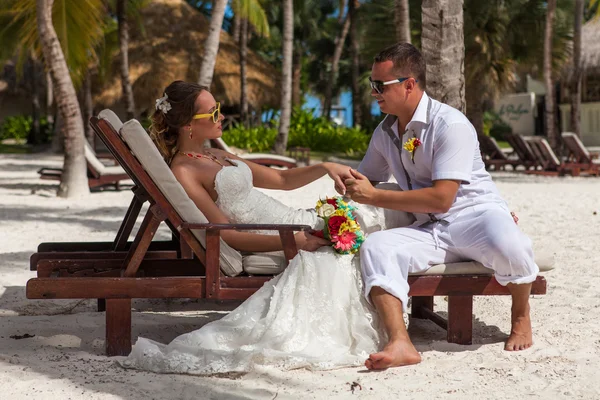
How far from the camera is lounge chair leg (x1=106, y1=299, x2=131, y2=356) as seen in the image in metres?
3.91

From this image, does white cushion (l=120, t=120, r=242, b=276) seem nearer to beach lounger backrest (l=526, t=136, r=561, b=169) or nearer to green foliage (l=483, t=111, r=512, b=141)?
beach lounger backrest (l=526, t=136, r=561, b=169)

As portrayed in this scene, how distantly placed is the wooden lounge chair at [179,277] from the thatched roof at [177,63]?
20307 millimetres

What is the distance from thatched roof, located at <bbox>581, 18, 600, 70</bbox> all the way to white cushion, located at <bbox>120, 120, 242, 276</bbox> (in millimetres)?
25806

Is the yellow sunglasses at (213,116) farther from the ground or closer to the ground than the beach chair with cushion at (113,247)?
farther from the ground

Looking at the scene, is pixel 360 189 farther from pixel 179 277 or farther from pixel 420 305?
pixel 420 305

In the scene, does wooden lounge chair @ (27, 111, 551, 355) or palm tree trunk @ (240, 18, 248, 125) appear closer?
wooden lounge chair @ (27, 111, 551, 355)

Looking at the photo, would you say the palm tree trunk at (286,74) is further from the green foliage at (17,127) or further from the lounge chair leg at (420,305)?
the green foliage at (17,127)

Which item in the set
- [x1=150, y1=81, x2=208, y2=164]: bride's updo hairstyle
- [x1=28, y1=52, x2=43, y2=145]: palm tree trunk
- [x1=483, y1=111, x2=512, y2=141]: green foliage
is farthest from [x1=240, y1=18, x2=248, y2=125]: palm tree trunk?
[x1=150, y1=81, x2=208, y2=164]: bride's updo hairstyle

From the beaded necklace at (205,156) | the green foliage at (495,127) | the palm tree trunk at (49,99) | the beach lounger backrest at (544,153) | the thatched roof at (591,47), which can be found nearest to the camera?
the beaded necklace at (205,156)

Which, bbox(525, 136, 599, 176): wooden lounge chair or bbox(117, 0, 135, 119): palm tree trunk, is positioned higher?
bbox(117, 0, 135, 119): palm tree trunk

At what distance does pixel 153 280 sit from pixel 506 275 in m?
1.71

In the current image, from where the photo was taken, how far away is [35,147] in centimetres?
3062

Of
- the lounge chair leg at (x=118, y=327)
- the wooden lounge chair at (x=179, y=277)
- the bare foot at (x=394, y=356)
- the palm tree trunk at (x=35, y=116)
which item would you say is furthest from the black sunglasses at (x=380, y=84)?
the palm tree trunk at (x=35, y=116)

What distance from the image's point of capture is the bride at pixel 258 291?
3.68 metres
